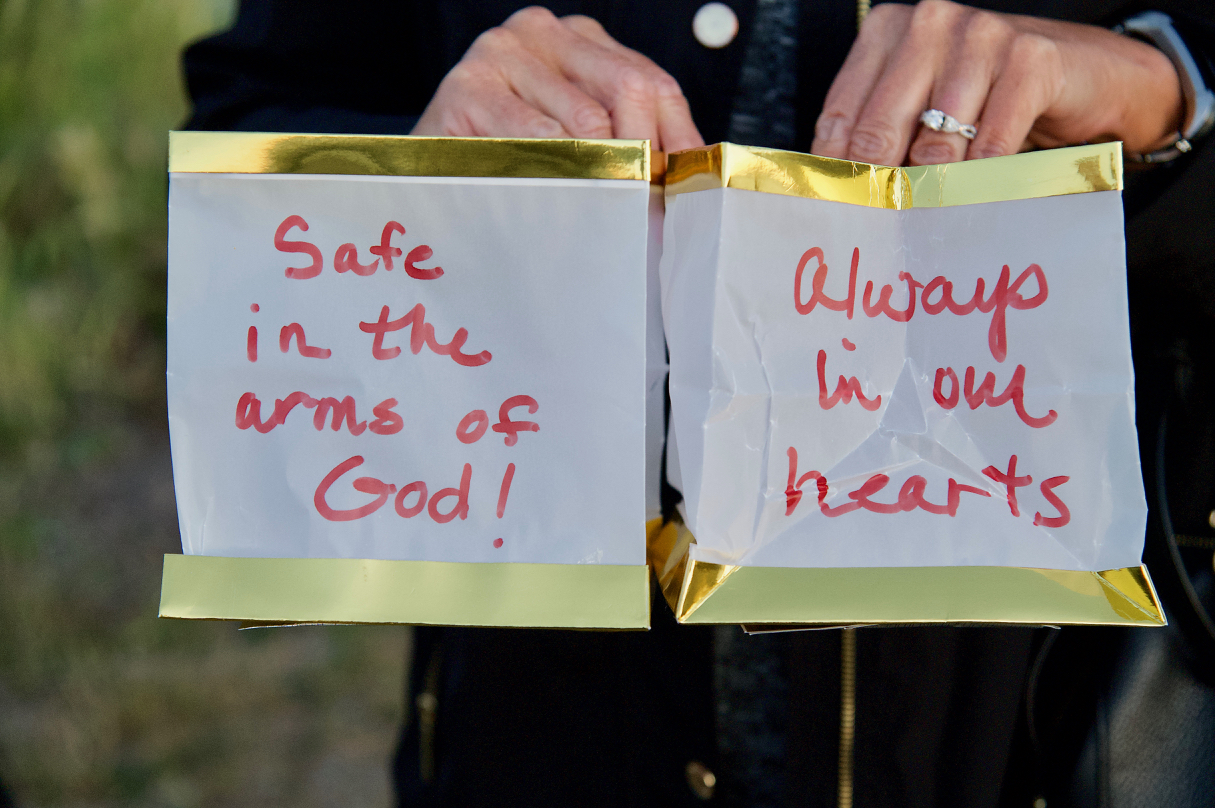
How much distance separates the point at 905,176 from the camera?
40cm

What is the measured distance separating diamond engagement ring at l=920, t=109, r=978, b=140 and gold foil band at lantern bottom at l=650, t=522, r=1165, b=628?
236mm

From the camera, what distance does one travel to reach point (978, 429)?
39 centimetres

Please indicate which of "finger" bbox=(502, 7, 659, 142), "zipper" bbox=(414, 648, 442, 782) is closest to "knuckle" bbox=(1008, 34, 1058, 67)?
"finger" bbox=(502, 7, 659, 142)

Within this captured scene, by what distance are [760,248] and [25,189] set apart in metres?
2.29

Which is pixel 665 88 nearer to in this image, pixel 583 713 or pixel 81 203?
pixel 583 713

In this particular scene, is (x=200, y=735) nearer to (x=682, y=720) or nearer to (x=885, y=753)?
(x=682, y=720)

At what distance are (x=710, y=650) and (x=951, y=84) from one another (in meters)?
0.45

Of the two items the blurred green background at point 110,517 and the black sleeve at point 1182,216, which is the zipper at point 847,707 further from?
the blurred green background at point 110,517

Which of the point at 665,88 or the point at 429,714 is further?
the point at 429,714

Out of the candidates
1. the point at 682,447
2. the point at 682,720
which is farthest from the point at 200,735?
the point at 682,447

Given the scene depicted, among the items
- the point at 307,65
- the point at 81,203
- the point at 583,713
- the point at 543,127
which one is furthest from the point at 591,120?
the point at 81,203

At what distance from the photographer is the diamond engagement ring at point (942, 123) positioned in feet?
1.39

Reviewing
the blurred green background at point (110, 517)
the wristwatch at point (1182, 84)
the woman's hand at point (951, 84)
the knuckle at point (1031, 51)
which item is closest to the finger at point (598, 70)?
the woman's hand at point (951, 84)

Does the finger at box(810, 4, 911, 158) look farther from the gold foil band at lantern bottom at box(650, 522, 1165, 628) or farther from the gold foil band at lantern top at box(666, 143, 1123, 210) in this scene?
the gold foil band at lantern bottom at box(650, 522, 1165, 628)
